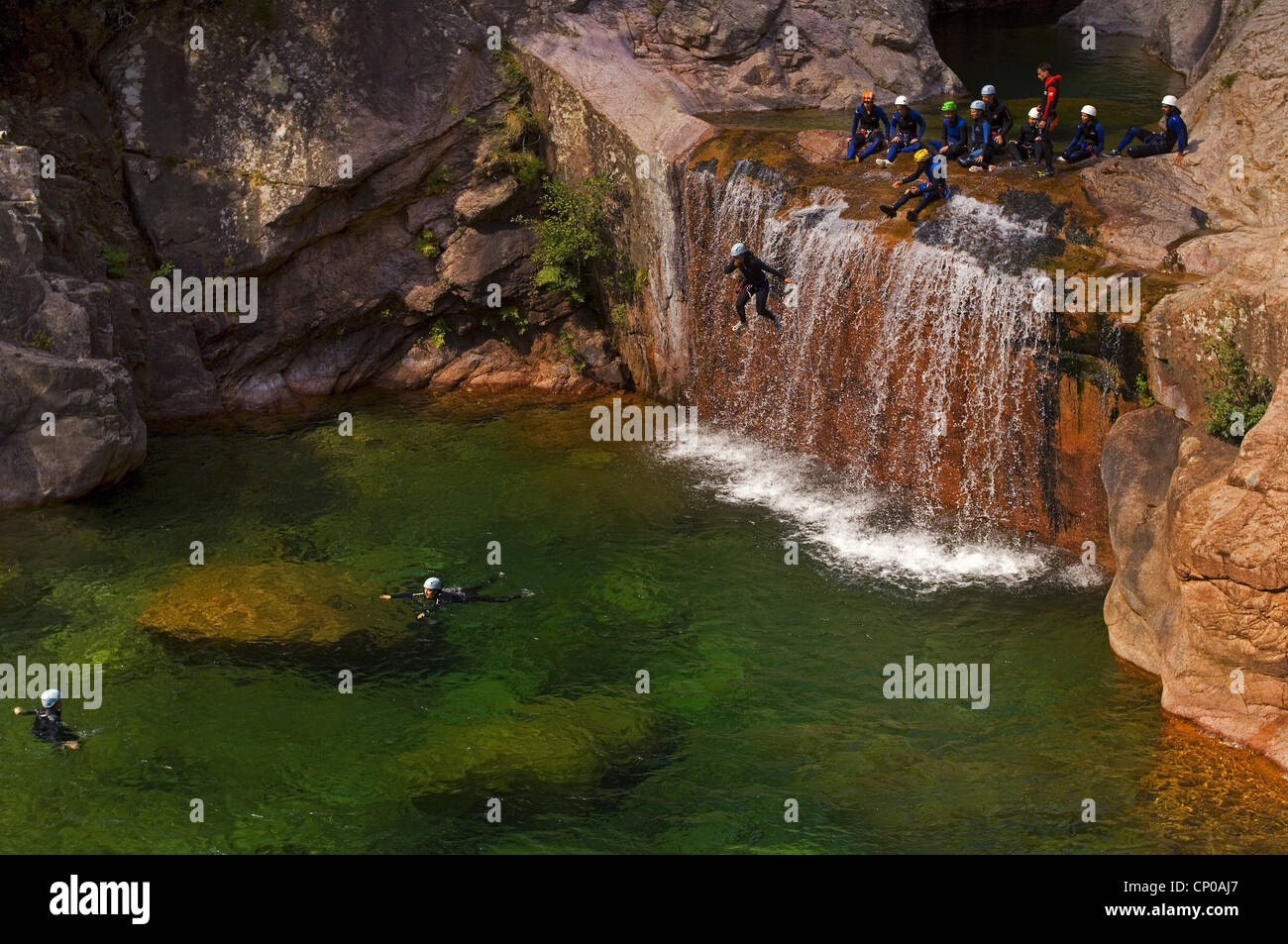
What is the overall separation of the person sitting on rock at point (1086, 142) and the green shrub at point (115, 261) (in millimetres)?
16552

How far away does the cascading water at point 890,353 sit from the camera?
21.6m

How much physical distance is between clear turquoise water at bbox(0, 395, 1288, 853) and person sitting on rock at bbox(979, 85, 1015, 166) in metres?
6.32

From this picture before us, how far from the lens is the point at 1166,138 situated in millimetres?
23047

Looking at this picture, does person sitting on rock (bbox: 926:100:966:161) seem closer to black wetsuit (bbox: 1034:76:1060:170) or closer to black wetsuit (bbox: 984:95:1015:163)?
black wetsuit (bbox: 984:95:1015:163)

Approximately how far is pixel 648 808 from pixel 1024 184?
12120 mm

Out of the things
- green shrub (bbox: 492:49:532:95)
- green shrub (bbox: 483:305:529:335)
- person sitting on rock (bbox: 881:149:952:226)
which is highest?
green shrub (bbox: 492:49:532:95)

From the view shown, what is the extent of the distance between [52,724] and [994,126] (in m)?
17.0

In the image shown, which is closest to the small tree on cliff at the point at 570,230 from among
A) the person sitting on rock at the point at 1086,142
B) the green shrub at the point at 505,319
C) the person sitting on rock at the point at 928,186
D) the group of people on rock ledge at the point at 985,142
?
the green shrub at the point at 505,319

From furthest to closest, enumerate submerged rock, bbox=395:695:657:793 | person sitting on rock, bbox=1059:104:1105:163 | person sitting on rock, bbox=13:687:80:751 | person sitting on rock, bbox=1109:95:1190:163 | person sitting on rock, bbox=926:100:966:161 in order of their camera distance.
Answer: person sitting on rock, bbox=926:100:966:161, person sitting on rock, bbox=1059:104:1105:163, person sitting on rock, bbox=1109:95:1190:163, person sitting on rock, bbox=13:687:80:751, submerged rock, bbox=395:695:657:793

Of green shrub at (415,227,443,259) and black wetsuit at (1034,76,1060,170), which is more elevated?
black wetsuit at (1034,76,1060,170)

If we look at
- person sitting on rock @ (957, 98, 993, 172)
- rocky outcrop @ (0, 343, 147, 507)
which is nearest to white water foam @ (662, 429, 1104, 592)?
person sitting on rock @ (957, 98, 993, 172)

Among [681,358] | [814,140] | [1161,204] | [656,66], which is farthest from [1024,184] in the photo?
[656,66]

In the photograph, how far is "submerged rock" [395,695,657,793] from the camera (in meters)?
16.8

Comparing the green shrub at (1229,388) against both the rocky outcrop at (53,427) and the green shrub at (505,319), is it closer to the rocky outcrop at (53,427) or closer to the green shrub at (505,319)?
the green shrub at (505,319)
